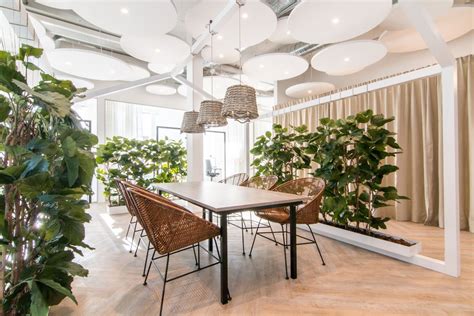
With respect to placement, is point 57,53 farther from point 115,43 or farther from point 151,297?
point 151,297

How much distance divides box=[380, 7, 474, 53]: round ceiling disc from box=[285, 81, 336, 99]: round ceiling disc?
1.23 metres

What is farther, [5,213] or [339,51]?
[339,51]

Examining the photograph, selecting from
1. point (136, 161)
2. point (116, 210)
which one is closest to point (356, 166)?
point (136, 161)

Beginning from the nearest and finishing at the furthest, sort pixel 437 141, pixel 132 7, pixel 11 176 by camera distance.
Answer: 1. pixel 11 176
2. pixel 132 7
3. pixel 437 141

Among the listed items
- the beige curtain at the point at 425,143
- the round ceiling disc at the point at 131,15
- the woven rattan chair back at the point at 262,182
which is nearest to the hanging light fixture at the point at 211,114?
the round ceiling disc at the point at 131,15

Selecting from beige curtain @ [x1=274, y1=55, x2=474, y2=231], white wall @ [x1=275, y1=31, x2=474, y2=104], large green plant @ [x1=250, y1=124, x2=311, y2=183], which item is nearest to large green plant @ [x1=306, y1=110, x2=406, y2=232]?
large green plant @ [x1=250, y1=124, x2=311, y2=183]

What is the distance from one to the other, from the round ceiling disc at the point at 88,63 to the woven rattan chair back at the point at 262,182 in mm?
2491

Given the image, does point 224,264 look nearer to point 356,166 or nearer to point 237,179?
point 356,166

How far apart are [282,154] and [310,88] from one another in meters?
1.80

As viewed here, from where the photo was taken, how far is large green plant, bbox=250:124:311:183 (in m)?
3.78

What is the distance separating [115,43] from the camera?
179 inches

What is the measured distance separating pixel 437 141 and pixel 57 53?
5.55 metres

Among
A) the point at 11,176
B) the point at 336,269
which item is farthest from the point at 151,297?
the point at 336,269

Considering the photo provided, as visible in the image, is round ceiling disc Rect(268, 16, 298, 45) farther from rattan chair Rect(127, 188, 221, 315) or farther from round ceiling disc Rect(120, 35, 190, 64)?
rattan chair Rect(127, 188, 221, 315)
